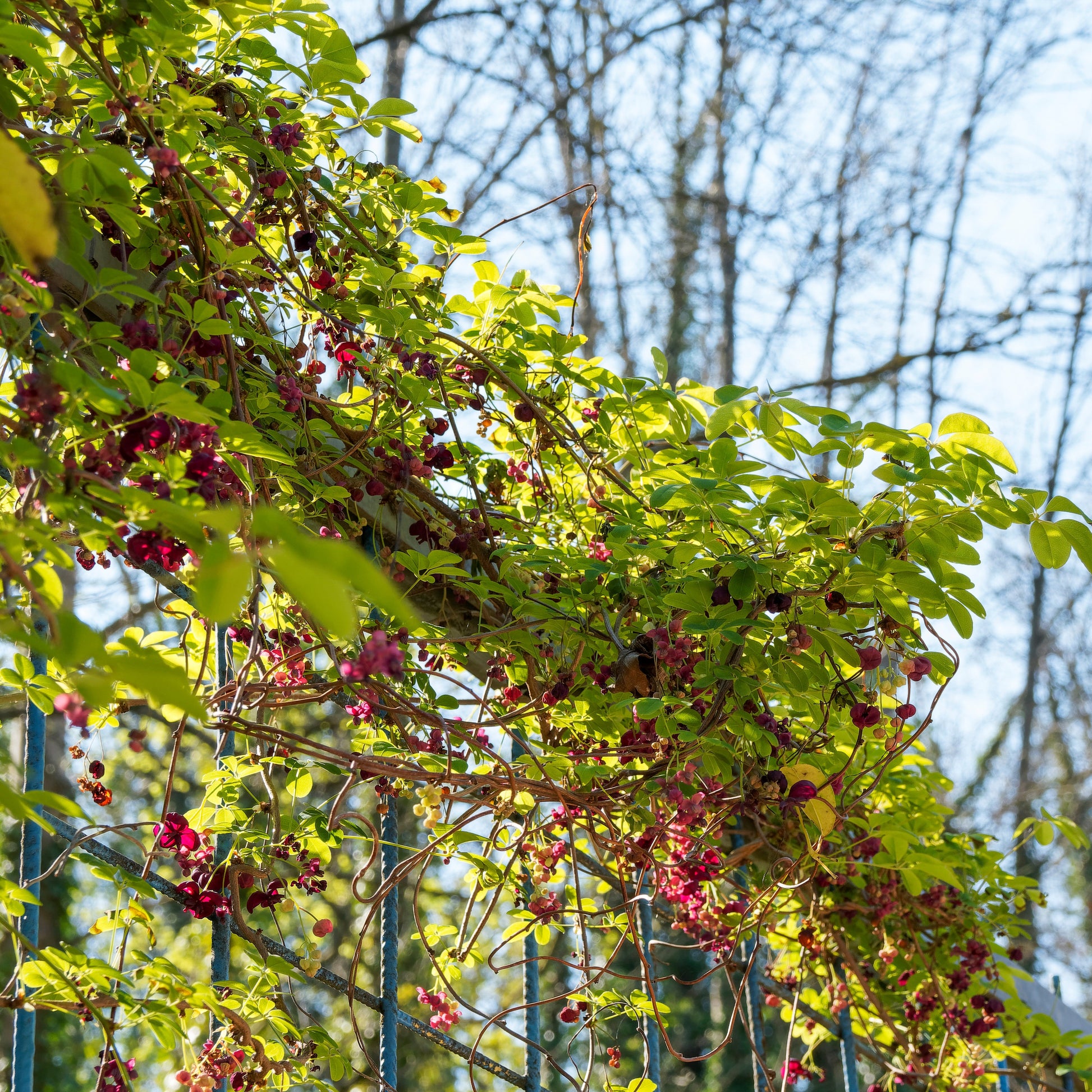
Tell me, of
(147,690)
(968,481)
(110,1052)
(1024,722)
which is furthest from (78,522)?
(1024,722)

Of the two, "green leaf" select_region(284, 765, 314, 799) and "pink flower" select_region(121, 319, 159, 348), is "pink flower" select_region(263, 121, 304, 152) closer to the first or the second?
"pink flower" select_region(121, 319, 159, 348)

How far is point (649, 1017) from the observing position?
5.35ft

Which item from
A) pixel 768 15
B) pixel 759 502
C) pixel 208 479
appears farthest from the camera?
pixel 768 15

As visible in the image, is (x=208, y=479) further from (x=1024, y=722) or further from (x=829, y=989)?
(x=1024, y=722)

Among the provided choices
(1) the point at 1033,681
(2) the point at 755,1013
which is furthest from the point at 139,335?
(1) the point at 1033,681

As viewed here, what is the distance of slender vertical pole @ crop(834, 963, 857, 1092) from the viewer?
1.88m

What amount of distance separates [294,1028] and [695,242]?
7.83 metres

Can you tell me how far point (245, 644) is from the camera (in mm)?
1464

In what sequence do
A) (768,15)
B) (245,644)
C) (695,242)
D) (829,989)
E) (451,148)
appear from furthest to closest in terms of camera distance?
(695,242)
(451,148)
(768,15)
(829,989)
(245,644)

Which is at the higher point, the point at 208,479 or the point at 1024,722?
the point at 1024,722

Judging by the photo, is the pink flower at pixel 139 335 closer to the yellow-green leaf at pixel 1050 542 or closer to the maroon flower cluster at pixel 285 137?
the maroon flower cluster at pixel 285 137

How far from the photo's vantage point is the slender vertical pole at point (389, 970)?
132cm

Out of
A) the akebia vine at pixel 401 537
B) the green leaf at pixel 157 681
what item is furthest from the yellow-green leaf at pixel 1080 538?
the green leaf at pixel 157 681

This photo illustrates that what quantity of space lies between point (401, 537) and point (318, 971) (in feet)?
1.89
